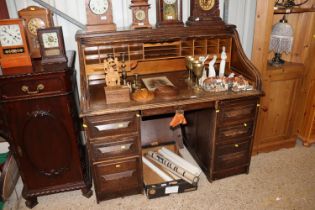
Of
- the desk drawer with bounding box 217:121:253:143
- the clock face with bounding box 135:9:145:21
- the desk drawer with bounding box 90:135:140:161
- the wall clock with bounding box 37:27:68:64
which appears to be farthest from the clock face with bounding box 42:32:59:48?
the desk drawer with bounding box 217:121:253:143

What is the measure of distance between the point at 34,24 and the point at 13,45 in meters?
0.27

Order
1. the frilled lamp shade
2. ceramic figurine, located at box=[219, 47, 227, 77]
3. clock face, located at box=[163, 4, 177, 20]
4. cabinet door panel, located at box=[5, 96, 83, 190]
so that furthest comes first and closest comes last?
the frilled lamp shade < ceramic figurine, located at box=[219, 47, 227, 77] < clock face, located at box=[163, 4, 177, 20] < cabinet door panel, located at box=[5, 96, 83, 190]

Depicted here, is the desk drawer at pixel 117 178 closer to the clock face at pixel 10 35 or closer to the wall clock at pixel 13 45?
the wall clock at pixel 13 45

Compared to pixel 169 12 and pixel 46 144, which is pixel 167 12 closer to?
pixel 169 12

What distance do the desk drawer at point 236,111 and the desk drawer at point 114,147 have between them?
0.72m

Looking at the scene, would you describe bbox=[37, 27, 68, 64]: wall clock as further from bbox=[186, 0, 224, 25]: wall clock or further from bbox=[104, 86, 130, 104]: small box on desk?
bbox=[186, 0, 224, 25]: wall clock

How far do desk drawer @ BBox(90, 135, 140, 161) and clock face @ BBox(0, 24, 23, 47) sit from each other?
929 millimetres

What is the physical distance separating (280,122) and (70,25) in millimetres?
2294

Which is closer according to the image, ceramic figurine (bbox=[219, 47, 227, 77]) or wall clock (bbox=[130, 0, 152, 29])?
wall clock (bbox=[130, 0, 152, 29])

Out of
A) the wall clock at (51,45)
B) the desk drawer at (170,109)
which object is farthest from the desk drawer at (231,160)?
the wall clock at (51,45)

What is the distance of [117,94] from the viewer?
1.85m

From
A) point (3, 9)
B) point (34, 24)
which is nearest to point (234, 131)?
point (34, 24)

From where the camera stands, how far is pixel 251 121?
86.7 inches

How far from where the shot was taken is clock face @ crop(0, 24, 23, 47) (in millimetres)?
1834
